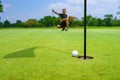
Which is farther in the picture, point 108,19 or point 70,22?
point 108,19

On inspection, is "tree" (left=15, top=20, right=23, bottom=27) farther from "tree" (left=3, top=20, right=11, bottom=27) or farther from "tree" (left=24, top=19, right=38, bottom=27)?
"tree" (left=3, top=20, right=11, bottom=27)

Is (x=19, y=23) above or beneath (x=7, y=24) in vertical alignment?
above

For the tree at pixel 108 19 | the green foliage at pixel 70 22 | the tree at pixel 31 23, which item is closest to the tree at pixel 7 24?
the green foliage at pixel 70 22

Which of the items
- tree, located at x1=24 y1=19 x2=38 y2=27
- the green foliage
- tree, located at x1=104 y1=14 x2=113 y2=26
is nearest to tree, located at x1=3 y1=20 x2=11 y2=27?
the green foliage

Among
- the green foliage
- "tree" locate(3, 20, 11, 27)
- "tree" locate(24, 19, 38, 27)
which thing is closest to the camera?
the green foliage

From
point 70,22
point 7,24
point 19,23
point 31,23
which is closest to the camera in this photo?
point 70,22

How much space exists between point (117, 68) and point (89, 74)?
154cm

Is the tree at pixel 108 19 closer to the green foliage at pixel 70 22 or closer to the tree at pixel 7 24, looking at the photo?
the green foliage at pixel 70 22

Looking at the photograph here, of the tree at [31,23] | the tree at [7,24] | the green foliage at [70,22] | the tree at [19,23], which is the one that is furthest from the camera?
the tree at [7,24]

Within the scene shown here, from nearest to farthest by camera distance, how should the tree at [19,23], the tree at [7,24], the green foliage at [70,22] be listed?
the green foliage at [70,22] → the tree at [19,23] → the tree at [7,24]

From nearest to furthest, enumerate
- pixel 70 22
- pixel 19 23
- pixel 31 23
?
pixel 70 22 → pixel 31 23 → pixel 19 23

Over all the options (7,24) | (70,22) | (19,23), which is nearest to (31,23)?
(19,23)

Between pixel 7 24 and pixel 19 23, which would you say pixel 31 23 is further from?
pixel 7 24

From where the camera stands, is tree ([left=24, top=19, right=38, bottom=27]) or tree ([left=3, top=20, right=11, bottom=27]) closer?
tree ([left=24, top=19, right=38, bottom=27])
